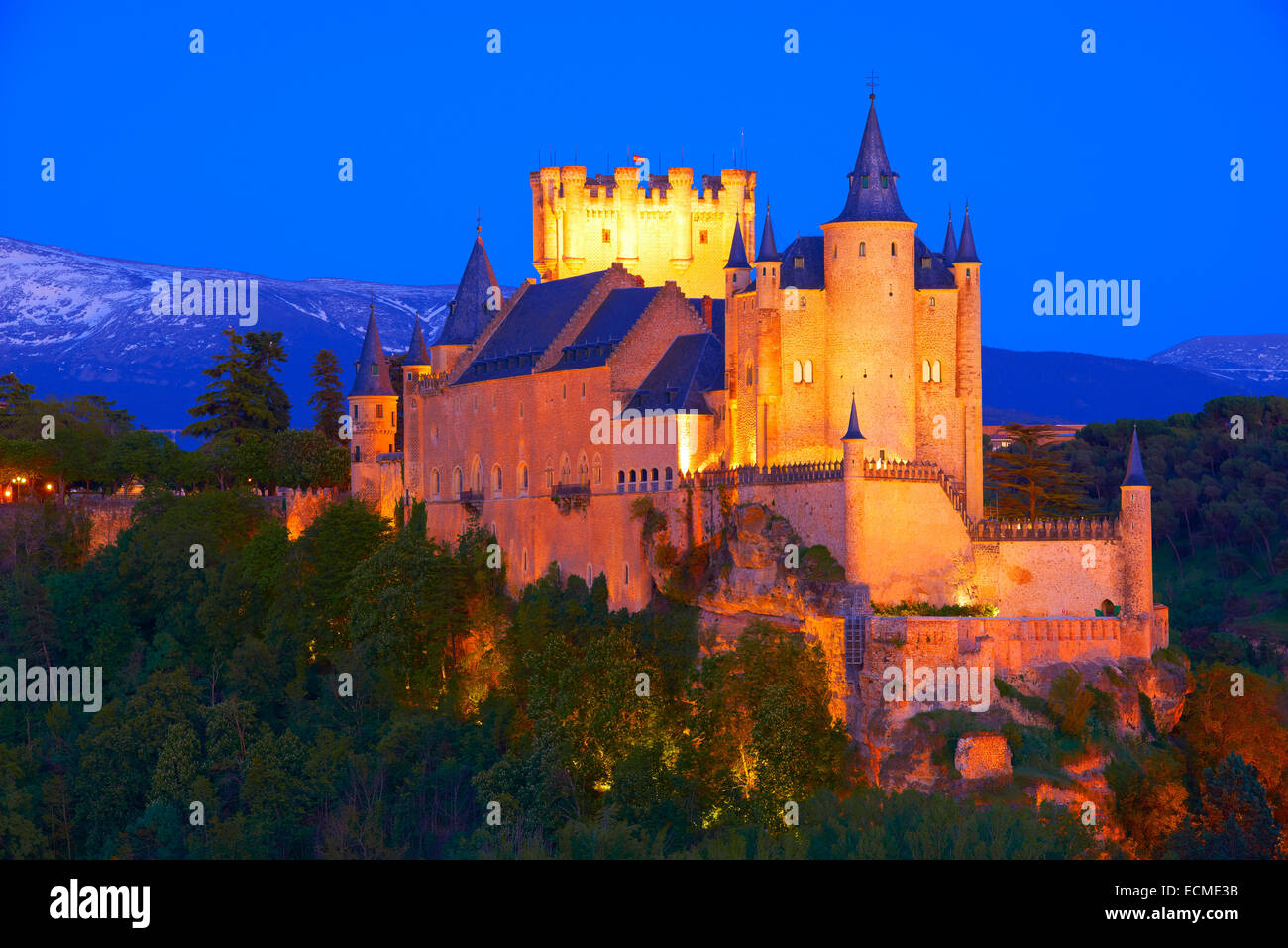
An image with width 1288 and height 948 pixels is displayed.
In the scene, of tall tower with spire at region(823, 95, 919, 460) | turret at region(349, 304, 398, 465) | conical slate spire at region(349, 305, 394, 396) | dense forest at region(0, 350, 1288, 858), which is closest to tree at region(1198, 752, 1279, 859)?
dense forest at region(0, 350, 1288, 858)

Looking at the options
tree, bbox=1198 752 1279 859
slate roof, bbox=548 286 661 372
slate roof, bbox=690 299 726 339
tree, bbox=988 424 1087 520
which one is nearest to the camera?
tree, bbox=1198 752 1279 859

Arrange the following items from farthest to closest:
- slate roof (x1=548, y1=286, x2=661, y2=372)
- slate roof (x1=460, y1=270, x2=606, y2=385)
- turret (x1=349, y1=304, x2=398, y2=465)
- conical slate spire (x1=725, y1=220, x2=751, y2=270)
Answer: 1. turret (x1=349, y1=304, x2=398, y2=465)
2. slate roof (x1=460, y1=270, x2=606, y2=385)
3. slate roof (x1=548, y1=286, x2=661, y2=372)
4. conical slate spire (x1=725, y1=220, x2=751, y2=270)

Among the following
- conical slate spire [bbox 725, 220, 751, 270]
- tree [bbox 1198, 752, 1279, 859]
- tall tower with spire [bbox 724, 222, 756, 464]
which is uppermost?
conical slate spire [bbox 725, 220, 751, 270]

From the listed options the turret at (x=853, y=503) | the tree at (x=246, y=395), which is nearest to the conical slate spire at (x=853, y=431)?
the turret at (x=853, y=503)

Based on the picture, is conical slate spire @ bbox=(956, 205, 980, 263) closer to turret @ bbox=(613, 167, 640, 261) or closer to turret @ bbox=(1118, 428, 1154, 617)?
turret @ bbox=(1118, 428, 1154, 617)

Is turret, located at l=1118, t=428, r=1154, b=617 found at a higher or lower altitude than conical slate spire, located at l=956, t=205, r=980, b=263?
lower

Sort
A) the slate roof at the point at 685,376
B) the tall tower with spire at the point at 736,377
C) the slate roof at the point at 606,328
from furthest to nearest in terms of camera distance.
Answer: the slate roof at the point at 606,328 → the slate roof at the point at 685,376 → the tall tower with spire at the point at 736,377

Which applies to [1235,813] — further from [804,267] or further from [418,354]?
[418,354]

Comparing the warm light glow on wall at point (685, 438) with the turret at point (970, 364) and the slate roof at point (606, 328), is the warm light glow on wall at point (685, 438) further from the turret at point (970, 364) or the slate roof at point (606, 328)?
the turret at point (970, 364)
